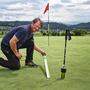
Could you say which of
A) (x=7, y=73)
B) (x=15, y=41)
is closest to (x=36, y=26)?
(x=15, y=41)

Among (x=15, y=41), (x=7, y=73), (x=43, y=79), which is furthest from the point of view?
(x=15, y=41)

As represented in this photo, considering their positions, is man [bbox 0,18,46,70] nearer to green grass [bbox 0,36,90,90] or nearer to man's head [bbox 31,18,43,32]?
man's head [bbox 31,18,43,32]

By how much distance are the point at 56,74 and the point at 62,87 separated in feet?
4.74

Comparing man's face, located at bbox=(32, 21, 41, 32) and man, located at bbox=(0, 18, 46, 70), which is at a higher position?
man's face, located at bbox=(32, 21, 41, 32)

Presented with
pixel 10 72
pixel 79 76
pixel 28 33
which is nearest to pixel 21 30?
pixel 28 33

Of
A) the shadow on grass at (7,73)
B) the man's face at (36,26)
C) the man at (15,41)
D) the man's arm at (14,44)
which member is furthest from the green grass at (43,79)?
the man's face at (36,26)

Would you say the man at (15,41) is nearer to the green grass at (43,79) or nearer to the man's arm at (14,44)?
the man's arm at (14,44)

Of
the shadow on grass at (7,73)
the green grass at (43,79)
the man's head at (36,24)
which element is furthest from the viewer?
the man's head at (36,24)

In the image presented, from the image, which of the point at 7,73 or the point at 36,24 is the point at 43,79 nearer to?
the point at 7,73

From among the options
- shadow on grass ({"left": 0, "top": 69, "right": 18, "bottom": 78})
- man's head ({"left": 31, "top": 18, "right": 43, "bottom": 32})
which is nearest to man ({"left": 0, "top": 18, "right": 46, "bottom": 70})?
man's head ({"left": 31, "top": 18, "right": 43, "bottom": 32})

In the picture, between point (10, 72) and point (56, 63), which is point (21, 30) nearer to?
point (10, 72)

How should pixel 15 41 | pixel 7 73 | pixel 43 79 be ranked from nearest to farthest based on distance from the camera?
pixel 43 79 < pixel 7 73 < pixel 15 41

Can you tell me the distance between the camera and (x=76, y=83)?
24.7 ft

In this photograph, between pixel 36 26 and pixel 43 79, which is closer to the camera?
pixel 43 79
